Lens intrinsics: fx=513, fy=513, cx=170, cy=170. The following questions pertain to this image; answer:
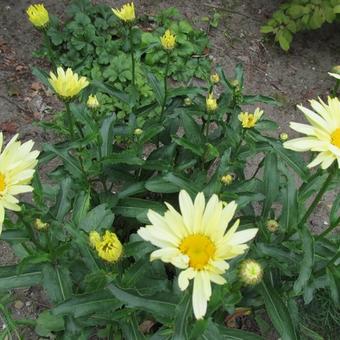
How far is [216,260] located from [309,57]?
3422 millimetres

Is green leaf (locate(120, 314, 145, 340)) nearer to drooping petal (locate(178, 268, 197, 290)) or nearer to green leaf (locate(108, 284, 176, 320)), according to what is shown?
green leaf (locate(108, 284, 176, 320))

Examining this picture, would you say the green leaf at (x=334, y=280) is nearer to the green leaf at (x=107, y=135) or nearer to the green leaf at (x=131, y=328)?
the green leaf at (x=131, y=328)

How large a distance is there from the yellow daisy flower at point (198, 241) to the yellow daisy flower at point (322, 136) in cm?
31

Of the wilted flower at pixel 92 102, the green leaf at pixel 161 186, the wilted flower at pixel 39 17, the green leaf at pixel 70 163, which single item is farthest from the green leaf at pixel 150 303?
the wilted flower at pixel 39 17

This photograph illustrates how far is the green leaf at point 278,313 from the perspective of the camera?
2.12 m

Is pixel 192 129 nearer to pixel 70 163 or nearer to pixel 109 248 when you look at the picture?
pixel 70 163

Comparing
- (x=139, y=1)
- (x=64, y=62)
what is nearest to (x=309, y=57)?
(x=139, y=1)

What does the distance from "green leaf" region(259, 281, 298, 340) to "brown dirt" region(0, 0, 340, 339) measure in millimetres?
1965

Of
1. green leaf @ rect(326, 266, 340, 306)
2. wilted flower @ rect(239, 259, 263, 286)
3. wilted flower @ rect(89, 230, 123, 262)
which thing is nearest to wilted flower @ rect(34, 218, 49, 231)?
wilted flower @ rect(89, 230, 123, 262)

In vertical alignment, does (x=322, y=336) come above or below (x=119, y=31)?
below

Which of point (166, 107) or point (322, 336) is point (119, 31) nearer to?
point (166, 107)

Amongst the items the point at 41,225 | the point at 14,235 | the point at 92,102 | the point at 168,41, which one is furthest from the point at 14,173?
the point at 168,41

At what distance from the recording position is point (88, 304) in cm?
198

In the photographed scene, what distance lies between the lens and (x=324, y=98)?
4230 millimetres
